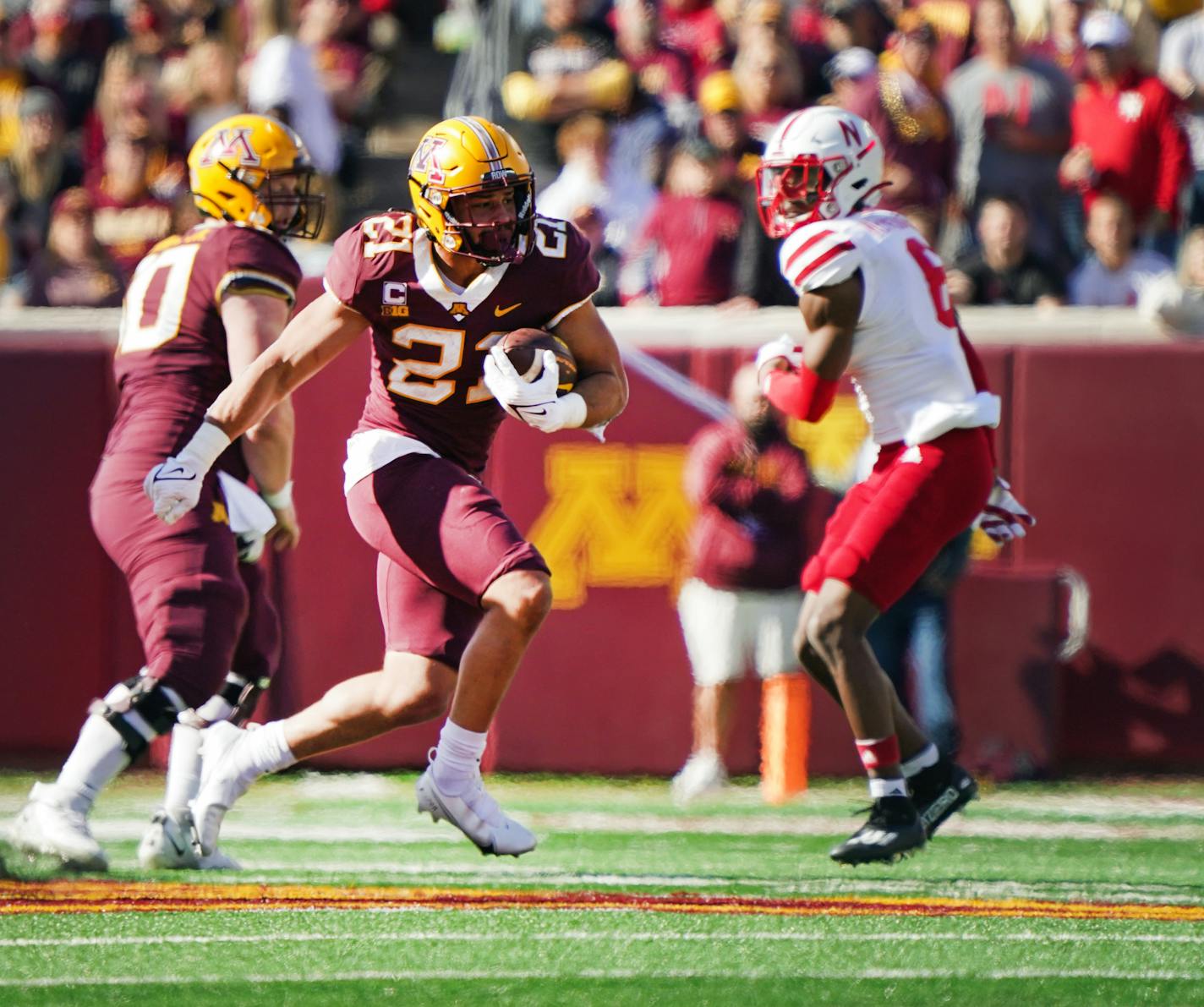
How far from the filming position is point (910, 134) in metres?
8.82

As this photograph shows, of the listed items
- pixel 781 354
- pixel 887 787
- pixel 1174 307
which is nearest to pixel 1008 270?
pixel 1174 307

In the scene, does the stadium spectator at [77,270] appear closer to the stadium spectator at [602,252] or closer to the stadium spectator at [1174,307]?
the stadium spectator at [602,252]

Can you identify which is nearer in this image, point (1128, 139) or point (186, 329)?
point (186, 329)

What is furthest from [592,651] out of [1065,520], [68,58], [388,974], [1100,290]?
[68,58]

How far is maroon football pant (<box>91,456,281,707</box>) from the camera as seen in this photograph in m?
5.11

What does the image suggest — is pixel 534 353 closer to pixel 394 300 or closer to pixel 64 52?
pixel 394 300

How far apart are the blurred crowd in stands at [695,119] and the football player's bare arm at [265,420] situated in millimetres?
2895

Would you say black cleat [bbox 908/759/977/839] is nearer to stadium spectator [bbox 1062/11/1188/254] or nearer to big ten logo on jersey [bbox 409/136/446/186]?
big ten logo on jersey [bbox 409/136/446/186]

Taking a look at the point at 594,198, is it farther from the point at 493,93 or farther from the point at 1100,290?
the point at 1100,290

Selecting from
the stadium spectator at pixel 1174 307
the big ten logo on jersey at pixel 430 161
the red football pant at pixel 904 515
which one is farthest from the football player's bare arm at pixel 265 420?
the stadium spectator at pixel 1174 307

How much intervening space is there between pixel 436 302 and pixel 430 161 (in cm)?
34

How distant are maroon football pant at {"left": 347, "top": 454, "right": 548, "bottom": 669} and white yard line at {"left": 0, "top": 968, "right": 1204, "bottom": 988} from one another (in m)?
1.01

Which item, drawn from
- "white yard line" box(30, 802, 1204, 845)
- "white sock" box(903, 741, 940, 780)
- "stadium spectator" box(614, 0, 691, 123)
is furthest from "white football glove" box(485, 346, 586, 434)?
"stadium spectator" box(614, 0, 691, 123)

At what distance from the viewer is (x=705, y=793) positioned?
24.7 ft
